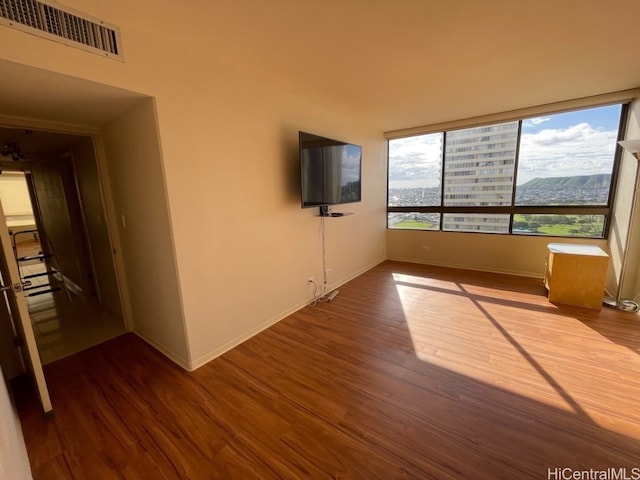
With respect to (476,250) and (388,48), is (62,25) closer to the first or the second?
(388,48)

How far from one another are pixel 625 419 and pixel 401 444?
4.73 ft

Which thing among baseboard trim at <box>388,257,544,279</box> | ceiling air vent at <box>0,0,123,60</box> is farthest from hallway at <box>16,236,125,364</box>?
baseboard trim at <box>388,257,544,279</box>

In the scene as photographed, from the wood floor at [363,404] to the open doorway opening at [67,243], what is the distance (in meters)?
0.65

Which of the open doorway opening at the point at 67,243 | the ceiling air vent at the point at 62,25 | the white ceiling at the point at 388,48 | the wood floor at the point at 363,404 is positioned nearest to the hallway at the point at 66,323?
the open doorway opening at the point at 67,243

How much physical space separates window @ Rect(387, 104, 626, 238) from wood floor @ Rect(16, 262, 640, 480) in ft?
5.46

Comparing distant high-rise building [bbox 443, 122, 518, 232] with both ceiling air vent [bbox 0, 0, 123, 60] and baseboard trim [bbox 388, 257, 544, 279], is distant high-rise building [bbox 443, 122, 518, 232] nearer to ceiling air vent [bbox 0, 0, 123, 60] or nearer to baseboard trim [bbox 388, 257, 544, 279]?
baseboard trim [bbox 388, 257, 544, 279]

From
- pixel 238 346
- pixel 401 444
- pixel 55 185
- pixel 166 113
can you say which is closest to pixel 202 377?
pixel 238 346

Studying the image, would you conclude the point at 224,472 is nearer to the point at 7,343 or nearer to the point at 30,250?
the point at 7,343

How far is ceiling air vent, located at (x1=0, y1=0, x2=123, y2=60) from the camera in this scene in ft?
4.38

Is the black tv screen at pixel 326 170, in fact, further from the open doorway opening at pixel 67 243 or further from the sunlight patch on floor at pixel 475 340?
the open doorway opening at pixel 67 243

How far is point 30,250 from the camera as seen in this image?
23.8 ft

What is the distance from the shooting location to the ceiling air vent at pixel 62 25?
1.34 m

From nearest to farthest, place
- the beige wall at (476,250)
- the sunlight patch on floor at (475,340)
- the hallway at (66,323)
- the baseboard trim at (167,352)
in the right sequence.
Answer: the sunlight patch on floor at (475,340) < the baseboard trim at (167,352) < the hallway at (66,323) < the beige wall at (476,250)

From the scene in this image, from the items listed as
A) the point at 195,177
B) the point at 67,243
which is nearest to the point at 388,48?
the point at 195,177
